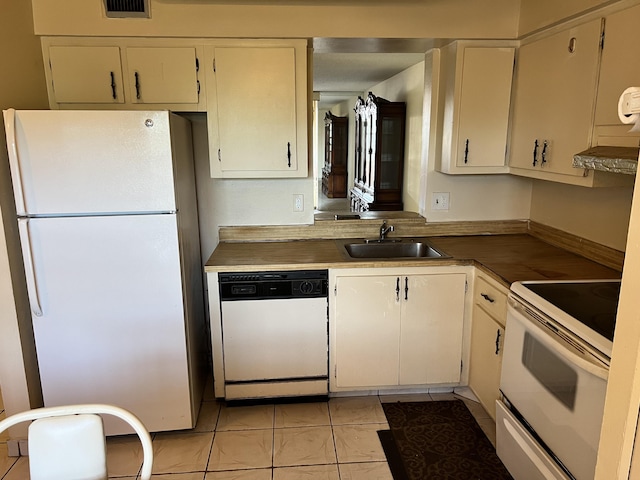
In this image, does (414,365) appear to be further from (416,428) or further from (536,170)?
(536,170)

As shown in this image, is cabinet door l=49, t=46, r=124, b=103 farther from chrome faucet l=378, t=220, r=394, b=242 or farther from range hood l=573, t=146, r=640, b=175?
range hood l=573, t=146, r=640, b=175

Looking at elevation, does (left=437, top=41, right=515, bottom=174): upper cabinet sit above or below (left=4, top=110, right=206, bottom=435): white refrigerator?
above

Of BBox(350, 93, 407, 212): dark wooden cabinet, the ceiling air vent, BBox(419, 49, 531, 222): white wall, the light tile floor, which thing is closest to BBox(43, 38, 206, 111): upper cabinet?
the ceiling air vent

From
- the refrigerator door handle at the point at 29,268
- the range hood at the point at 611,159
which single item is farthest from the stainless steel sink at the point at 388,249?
the refrigerator door handle at the point at 29,268

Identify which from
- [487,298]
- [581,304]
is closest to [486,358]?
[487,298]

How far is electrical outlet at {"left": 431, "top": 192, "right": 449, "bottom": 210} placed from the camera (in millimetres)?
3018

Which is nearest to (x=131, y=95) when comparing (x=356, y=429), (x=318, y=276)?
(x=318, y=276)

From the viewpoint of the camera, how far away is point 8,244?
2061 millimetres

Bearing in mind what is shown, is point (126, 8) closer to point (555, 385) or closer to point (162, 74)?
point (162, 74)

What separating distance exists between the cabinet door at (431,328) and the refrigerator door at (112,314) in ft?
4.01

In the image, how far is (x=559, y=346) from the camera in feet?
5.08

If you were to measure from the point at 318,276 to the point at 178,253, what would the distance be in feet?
2.46

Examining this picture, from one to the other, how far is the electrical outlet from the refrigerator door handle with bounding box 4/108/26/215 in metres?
2.32

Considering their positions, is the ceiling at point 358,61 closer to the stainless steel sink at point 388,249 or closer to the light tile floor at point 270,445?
the stainless steel sink at point 388,249
